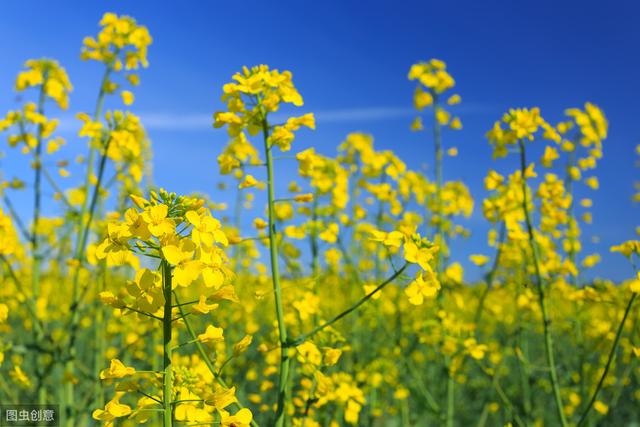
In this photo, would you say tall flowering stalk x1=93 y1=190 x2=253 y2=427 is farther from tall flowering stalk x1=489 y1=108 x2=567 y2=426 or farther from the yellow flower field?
tall flowering stalk x1=489 y1=108 x2=567 y2=426

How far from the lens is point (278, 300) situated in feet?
8.21

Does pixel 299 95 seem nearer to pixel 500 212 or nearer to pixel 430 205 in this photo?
pixel 500 212

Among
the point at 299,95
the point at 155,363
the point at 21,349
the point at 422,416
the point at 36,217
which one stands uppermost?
the point at 299,95

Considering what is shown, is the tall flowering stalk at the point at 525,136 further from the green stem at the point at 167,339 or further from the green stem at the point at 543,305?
the green stem at the point at 167,339

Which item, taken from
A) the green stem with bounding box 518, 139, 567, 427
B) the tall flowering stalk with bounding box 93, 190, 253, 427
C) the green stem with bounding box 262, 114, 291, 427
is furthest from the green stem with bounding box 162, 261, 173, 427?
the green stem with bounding box 518, 139, 567, 427

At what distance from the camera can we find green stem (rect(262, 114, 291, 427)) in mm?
2377

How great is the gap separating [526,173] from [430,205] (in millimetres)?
2500

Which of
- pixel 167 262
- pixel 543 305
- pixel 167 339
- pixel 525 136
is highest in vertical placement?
pixel 525 136

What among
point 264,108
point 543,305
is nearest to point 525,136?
point 543,305

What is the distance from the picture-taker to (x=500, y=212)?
443cm

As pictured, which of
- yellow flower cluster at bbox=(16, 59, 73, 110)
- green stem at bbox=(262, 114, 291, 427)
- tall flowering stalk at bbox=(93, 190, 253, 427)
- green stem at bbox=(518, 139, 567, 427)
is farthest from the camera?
yellow flower cluster at bbox=(16, 59, 73, 110)

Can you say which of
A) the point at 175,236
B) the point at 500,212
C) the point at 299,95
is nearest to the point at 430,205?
the point at 500,212

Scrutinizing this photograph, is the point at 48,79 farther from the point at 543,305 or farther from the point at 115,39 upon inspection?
the point at 543,305

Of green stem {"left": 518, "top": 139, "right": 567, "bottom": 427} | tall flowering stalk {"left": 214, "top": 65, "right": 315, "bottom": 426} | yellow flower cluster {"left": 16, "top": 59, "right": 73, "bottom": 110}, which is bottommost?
green stem {"left": 518, "top": 139, "right": 567, "bottom": 427}
